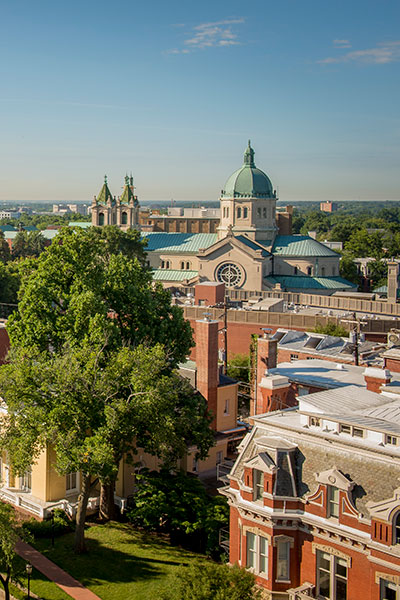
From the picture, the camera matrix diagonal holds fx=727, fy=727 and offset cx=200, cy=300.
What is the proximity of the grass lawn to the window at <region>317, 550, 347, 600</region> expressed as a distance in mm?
4641

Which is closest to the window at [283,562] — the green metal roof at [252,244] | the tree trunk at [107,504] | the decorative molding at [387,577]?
the decorative molding at [387,577]

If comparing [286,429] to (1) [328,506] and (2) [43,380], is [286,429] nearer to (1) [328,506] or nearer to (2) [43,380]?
(1) [328,506]

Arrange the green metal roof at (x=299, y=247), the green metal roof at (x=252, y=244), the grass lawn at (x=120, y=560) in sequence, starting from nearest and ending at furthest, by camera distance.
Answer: the grass lawn at (x=120, y=560)
the green metal roof at (x=252, y=244)
the green metal roof at (x=299, y=247)

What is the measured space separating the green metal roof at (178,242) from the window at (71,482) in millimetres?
67877

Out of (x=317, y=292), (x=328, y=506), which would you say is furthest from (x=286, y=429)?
(x=317, y=292)

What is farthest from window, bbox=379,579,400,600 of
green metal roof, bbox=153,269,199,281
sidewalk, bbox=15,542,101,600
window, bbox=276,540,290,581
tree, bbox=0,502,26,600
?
green metal roof, bbox=153,269,199,281

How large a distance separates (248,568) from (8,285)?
2263 inches

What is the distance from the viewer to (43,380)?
2770cm

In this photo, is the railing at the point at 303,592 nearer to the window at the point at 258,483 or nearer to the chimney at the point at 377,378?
the window at the point at 258,483

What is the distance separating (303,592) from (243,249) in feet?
218

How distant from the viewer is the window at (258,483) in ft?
73.5

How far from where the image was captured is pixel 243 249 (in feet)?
282

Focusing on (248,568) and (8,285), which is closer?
(248,568)

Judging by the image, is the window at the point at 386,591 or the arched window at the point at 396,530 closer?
the arched window at the point at 396,530
